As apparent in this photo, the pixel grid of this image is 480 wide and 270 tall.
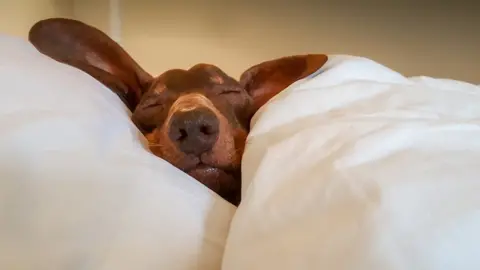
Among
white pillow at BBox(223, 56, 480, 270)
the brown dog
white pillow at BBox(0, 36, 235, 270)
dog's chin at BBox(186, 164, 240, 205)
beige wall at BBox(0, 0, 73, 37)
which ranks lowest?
beige wall at BBox(0, 0, 73, 37)

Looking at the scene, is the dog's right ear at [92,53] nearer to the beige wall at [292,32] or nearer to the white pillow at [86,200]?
the white pillow at [86,200]

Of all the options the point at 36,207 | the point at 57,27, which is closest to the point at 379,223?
the point at 36,207

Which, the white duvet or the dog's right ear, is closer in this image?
the white duvet

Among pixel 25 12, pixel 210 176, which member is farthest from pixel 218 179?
pixel 25 12

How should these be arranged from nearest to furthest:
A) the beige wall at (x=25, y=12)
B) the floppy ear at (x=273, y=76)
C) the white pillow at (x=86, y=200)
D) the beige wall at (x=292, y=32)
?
the white pillow at (x=86, y=200) → the floppy ear at (x=273, y=76) → the beige wall at (x=25, y=12) → the beige wall at (x=292, y=32)

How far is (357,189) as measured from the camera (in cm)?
51

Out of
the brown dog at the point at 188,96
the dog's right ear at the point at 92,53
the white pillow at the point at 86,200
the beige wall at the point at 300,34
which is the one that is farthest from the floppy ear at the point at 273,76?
the beige wall at the point at 300,34

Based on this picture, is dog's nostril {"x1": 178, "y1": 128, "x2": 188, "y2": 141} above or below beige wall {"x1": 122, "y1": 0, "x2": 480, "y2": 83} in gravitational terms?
above

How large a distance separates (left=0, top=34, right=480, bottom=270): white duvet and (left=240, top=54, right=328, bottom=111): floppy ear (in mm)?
323

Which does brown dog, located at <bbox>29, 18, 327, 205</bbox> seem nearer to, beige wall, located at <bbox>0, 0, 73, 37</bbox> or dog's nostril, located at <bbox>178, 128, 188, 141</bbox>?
dog's nostril, located at <bbox>178, 128, 188, 141</bbox>

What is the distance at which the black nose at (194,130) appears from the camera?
34.9 inches

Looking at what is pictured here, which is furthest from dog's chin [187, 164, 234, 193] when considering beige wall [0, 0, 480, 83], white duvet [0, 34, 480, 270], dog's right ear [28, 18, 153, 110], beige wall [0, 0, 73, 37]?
beige wall [0, 0, 480, 83]

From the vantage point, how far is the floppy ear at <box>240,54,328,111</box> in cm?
116

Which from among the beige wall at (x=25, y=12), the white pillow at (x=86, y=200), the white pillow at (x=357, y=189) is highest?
the white pillow at (x=357, y=189)
